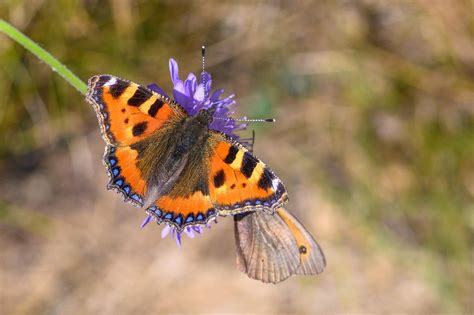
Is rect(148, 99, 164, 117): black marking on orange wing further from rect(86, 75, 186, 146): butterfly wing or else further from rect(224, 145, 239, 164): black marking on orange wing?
rect(224, 145, 239, 164): black marking on orange wing

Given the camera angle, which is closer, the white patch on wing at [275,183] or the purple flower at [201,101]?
the white patch on wing at [275,183]

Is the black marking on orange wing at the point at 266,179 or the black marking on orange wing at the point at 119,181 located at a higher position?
the black marking on orange wing at the point at 119,181

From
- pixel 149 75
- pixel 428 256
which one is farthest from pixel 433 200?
pixel 149 75

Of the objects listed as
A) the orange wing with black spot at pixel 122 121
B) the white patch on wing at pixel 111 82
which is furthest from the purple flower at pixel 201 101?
the white patch on wing at pixel 111 82

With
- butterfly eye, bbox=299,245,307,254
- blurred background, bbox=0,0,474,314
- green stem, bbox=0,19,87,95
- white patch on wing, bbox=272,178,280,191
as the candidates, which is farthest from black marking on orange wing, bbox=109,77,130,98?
blurred background, bbox=0,0,474,314

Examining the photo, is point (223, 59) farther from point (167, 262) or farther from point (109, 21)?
point (167, 262)

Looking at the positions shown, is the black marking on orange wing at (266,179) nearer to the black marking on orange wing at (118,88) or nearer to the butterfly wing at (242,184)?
the butterfly wing at (242,184)
